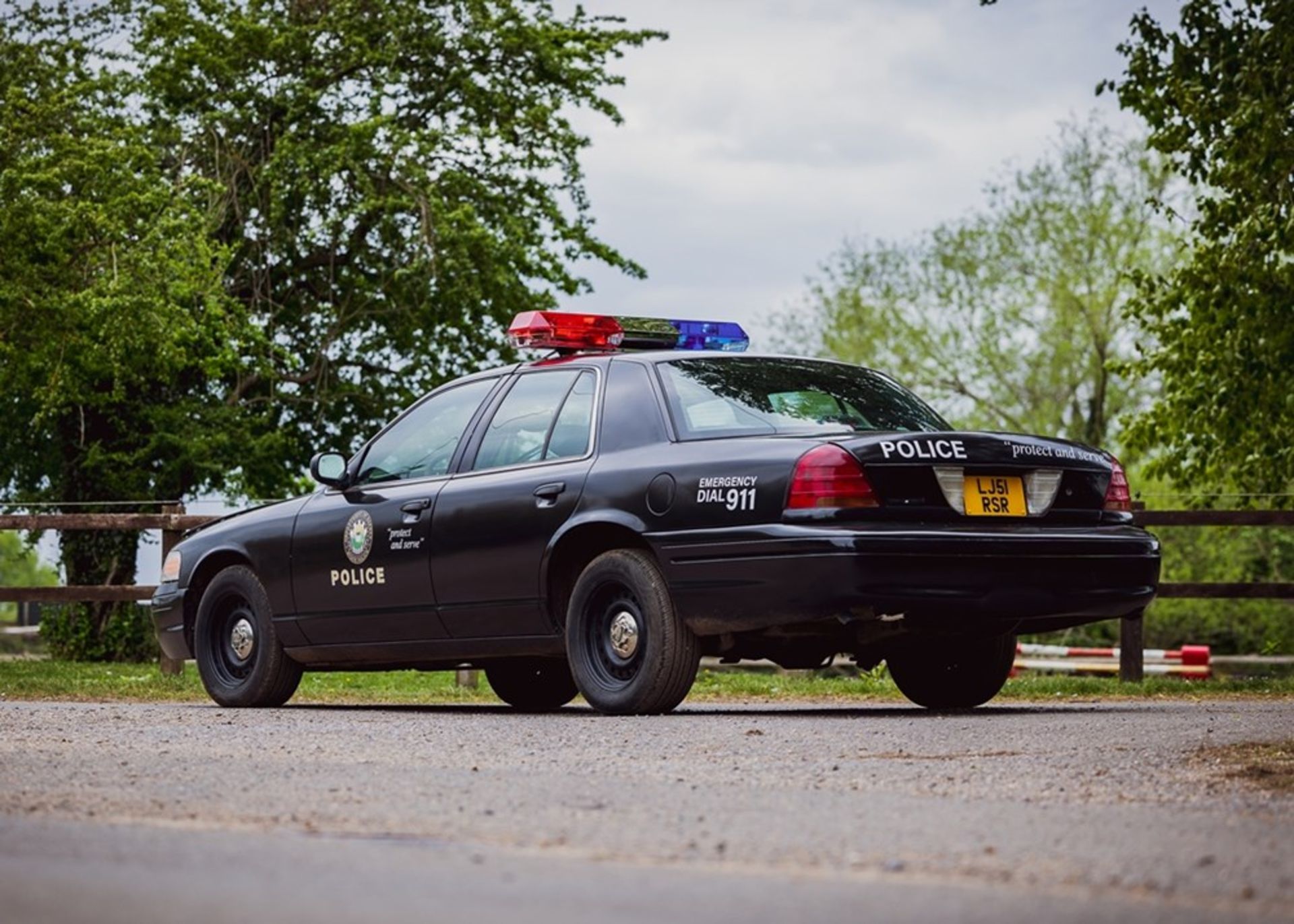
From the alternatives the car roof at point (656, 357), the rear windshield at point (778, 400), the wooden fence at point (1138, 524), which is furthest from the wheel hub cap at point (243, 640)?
the rear windshield at point (778, 400)

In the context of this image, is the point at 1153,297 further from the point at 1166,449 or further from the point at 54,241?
the point at 54,241

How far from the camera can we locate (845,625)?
8867 mm

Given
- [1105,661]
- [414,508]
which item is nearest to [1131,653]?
[414,508]

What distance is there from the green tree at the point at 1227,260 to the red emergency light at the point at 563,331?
7.95 meters

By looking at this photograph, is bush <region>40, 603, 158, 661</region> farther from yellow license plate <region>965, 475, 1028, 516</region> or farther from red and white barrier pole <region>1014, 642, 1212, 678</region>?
yellow license plate <region>965, 475, 1028, 516</region>

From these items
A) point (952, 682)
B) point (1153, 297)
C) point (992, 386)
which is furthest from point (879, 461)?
point (992, 386)

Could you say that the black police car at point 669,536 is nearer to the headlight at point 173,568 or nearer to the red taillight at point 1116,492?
the red taillight at point 1116,492

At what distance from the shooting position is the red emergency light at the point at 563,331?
10609 mm

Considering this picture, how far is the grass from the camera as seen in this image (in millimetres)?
12852

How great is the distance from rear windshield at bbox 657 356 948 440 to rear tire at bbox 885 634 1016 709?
111cm

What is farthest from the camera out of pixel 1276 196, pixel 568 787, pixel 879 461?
pixel 1276 196

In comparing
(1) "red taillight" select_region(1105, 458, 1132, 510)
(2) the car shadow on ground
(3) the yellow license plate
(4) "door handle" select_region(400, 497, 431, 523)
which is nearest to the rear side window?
(4) "door handle" select_region(400, 497, 431, 523)

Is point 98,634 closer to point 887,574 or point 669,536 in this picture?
point 669,536

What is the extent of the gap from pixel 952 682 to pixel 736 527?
84.2 inches
